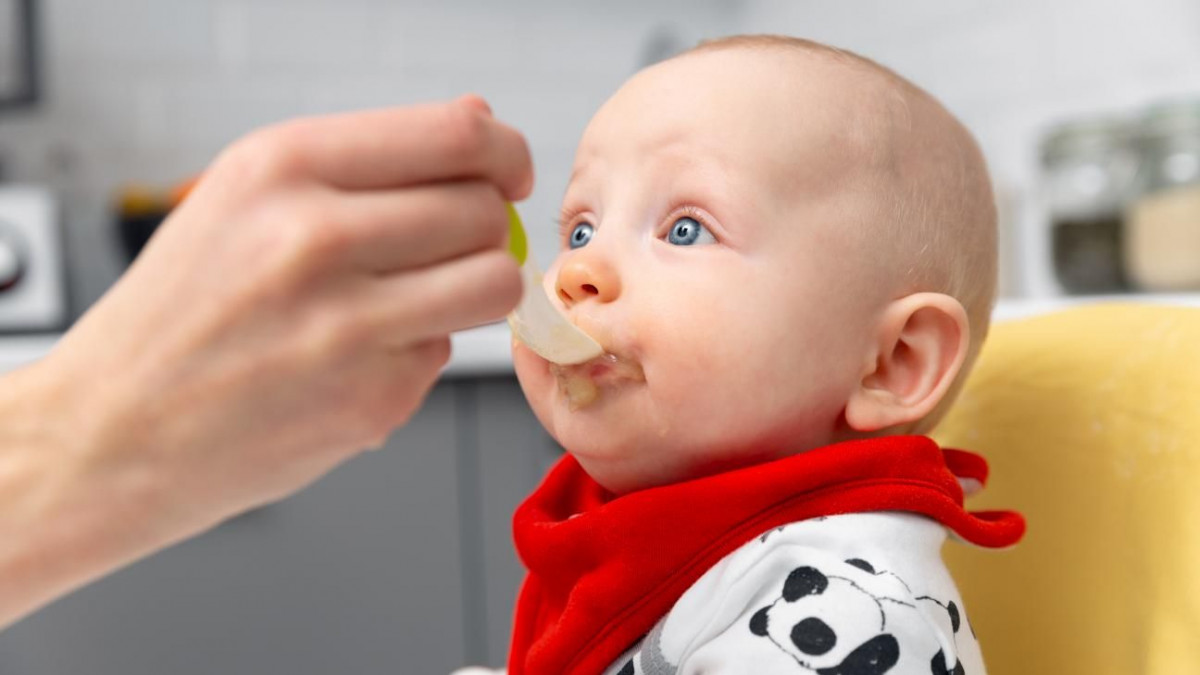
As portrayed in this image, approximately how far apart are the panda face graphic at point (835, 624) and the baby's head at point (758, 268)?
12cm

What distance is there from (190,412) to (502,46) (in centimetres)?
214

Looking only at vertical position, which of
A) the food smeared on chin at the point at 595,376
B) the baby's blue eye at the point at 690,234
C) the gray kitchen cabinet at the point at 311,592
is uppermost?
the baby's blue eye at the point at 690,234

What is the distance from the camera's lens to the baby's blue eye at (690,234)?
685mm

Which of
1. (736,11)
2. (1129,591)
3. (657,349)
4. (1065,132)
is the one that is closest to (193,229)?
(657,349)

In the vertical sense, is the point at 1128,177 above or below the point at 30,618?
above

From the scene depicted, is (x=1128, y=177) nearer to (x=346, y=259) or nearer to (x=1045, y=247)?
(x=1045, y=247)

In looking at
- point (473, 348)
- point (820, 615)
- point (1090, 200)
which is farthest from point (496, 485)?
point (820, 615)

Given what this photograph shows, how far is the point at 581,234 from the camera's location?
743 millimetres

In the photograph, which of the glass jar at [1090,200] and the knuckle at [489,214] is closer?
the knuckle at [489,214]

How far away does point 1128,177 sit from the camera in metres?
1.53

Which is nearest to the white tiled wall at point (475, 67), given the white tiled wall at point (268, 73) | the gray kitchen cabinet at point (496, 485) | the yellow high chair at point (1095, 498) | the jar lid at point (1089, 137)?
the white tiled wall at point (268, 73)

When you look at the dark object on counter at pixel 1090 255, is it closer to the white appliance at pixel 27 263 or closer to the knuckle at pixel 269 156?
the knuckle at pixel 269 156

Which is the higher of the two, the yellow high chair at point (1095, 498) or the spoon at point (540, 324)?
the spoon at point (540, 324)

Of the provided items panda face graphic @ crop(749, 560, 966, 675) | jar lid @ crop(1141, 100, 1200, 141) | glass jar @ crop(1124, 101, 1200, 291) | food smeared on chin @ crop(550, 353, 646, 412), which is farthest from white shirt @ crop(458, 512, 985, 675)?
jar lid @ crop(1141, 100, 1200, 141)
